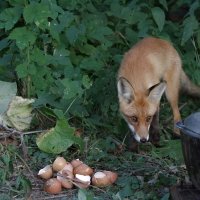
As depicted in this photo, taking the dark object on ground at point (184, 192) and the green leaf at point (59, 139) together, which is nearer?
the dark object on ground at point (184, 192)

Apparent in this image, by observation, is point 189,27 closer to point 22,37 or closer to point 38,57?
point 38,57

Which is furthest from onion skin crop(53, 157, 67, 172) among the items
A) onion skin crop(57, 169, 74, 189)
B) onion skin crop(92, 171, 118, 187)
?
onion skin crop(92, 171, 118, 187)

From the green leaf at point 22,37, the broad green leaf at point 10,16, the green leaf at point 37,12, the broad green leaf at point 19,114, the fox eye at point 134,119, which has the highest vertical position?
the green leaf at point 37,12

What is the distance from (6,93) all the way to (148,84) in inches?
61.5

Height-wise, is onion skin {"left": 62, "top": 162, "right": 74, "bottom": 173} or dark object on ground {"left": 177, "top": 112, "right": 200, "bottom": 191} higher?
dark object on ground {"left": 177, "top": 112, "right": 200, "bottom": 191}

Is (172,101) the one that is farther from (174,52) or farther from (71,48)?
(71,48)

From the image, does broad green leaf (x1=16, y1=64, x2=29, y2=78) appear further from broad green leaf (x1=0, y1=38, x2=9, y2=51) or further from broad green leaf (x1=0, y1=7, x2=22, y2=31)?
broad green leaf (x1=0, y1=38, x2=9, y2=51)

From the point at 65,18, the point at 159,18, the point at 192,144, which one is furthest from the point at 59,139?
the point at 159,18

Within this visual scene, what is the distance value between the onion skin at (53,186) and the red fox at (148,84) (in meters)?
1.04

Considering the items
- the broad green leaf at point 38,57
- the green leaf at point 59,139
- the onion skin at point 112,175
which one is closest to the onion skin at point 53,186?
the onion skin at point 112,175

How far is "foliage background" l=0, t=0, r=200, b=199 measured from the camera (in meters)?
6.40

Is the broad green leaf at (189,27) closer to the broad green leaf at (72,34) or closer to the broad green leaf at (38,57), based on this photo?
the broad green leaf at (72,34)

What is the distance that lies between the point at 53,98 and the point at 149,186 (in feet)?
5.55

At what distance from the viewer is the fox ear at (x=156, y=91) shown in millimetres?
5957
